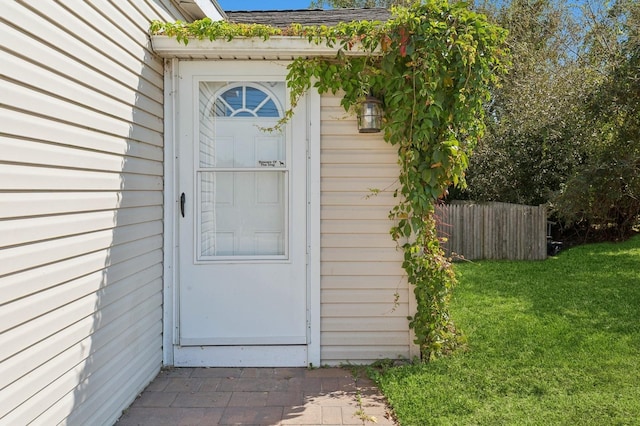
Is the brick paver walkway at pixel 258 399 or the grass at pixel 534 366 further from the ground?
the grass at pixel 534 366

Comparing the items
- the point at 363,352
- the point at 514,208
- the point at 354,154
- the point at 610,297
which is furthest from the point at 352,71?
the point at 514,208

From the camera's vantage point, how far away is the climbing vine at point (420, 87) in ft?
10.4

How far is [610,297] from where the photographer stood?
17.9ft

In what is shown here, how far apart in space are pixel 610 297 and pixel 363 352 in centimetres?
350

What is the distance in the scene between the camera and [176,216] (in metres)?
3.54

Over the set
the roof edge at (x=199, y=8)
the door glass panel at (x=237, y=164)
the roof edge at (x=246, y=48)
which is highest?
the roof edge at (x=199, y=8)

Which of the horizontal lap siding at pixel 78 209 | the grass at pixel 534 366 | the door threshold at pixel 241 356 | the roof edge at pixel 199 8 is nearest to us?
the horizontal lap siding at pixel 78 209

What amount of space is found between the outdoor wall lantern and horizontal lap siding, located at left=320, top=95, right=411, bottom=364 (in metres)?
0.11

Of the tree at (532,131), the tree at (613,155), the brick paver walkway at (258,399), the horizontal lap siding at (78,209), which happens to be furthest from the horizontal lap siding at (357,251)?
the tree at (532,131)

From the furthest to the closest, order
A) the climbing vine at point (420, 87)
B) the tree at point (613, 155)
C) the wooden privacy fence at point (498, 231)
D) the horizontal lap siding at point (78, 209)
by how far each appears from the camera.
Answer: the wooden privacy fence at point (498, 231), the tree at point (613, 155), the climbing vine at point (420, 87), the horizontal lap siding at point (78, 209)

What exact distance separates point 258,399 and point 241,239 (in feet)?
3.78

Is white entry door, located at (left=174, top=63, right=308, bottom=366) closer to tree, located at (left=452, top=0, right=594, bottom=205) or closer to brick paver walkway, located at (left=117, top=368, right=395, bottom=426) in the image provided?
brick paver walkway, located at (left=117, top=368, right=395, bottom=426)

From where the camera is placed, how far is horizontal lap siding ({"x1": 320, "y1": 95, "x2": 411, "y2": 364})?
3.61m

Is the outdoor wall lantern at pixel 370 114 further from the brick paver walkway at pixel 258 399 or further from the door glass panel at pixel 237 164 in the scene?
the brick paver walkway at pixel 258 399
